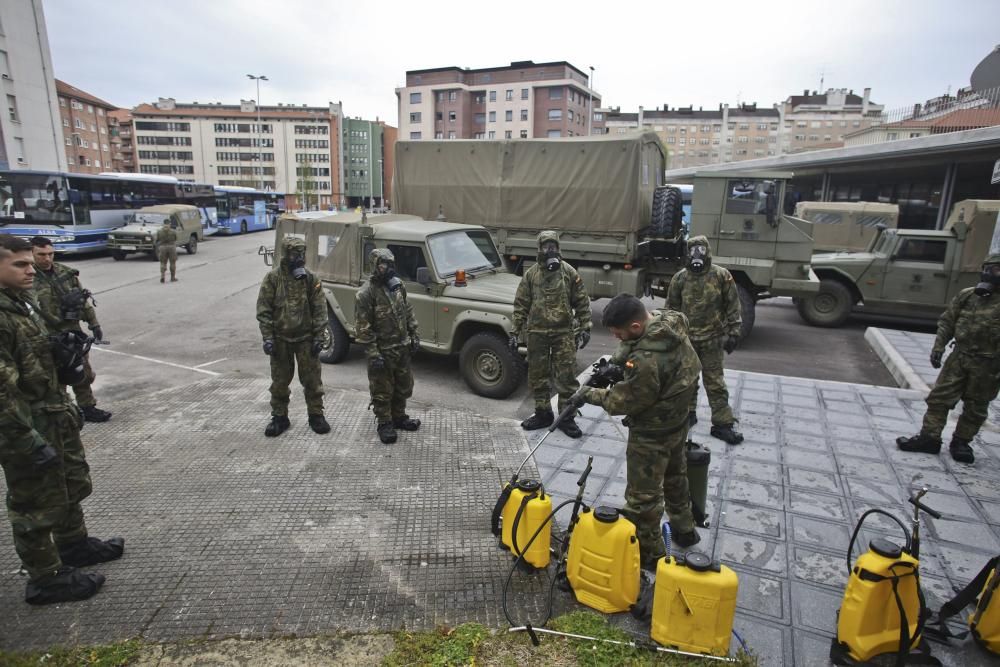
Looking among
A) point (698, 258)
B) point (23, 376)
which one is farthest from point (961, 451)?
point (23, 376)

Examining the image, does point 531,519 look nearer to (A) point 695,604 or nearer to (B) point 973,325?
(A) point 695,604

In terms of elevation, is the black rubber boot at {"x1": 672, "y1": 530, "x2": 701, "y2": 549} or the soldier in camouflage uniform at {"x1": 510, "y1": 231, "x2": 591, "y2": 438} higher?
the soldier in camouflage uniform at {"x1": 510, "y1": 231, "x2": 591, "y2": 438}

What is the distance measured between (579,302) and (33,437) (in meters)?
4.40

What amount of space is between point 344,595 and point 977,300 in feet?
18.3

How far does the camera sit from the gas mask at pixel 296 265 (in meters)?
5.45

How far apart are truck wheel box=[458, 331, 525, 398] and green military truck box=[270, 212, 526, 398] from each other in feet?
0.04

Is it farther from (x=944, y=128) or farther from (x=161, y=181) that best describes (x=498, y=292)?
(x=161, y=181)

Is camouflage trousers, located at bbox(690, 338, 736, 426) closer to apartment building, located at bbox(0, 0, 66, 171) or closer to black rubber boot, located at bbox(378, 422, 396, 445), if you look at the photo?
black rubber boot, located at bbox(378, 422, 396, 445)

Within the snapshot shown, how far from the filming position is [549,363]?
5.88 meters

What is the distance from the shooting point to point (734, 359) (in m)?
8.96

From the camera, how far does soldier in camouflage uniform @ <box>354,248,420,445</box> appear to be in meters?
→ 5.46

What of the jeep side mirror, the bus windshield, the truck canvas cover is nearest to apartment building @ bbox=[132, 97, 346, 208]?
the bus windshield

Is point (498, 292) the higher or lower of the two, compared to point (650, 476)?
higher

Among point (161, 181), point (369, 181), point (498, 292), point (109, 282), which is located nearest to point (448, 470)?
point (498, 292)
